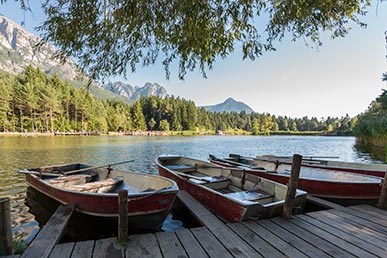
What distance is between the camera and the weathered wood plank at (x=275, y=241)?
2850mm

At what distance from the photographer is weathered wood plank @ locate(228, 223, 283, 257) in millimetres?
2857

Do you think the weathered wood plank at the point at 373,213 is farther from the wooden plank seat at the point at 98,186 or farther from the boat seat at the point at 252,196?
the wooden plank seat at the point at 98,186

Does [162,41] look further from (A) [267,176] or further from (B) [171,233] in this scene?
(A) [267,176]

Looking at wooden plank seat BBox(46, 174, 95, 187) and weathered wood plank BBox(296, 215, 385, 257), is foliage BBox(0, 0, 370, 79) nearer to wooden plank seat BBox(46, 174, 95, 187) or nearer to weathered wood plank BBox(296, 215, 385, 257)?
weathered wood plank BBox(296, 215, 385, 257)

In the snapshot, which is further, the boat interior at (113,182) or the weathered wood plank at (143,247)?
the boat interior at (113,182)

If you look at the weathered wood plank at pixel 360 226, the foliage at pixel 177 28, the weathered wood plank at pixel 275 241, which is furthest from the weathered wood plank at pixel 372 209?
the foliage at pixel 177 28

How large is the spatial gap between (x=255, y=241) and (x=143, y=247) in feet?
5.30

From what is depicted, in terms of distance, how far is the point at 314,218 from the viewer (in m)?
4.07

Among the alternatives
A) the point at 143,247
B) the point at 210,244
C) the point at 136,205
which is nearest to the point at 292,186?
the point at 210,244

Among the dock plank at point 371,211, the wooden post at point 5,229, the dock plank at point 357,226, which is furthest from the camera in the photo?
the dock plank at point 371,211

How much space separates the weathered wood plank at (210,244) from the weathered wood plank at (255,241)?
0.43 metres

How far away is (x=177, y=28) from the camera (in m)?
3.30

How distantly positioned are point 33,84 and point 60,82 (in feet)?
26.9

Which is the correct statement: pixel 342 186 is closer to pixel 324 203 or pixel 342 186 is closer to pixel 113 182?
pixel 324 203
